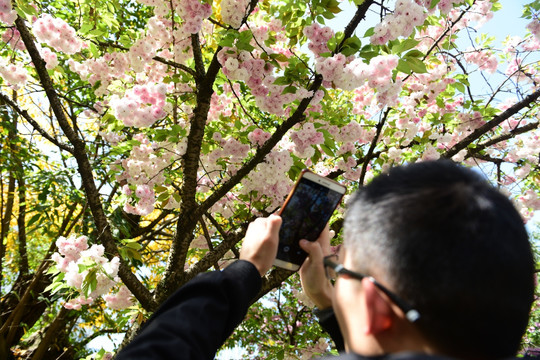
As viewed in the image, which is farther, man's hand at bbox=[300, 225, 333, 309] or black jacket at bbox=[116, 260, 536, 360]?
man's hand at bbox=[300, 225, 333, 309]

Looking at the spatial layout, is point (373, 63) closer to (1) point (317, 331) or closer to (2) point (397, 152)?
(2) point (397, 152)

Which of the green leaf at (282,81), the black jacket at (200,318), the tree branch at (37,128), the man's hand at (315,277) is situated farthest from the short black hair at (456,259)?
the tree branch at (37,128)

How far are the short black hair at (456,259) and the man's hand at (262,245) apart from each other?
0.32 metres

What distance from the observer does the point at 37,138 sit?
6879 millimetres

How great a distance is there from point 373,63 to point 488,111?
222 centimetres

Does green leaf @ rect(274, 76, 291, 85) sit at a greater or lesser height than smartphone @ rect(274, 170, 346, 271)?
greater

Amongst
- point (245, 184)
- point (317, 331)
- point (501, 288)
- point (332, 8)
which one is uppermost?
point (332, 8)

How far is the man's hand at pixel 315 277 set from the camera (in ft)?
3.84

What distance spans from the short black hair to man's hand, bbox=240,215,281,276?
32cm

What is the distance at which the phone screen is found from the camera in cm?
121

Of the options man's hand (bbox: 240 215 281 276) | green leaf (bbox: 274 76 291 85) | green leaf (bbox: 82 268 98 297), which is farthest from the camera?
green leaf (bbox: 274 76 291 85)

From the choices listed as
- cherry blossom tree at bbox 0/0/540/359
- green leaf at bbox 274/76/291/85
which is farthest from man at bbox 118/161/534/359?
green leaf at bbox 274/76/291/85

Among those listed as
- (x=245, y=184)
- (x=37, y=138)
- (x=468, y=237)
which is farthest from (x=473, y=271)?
(x=37, y=138)

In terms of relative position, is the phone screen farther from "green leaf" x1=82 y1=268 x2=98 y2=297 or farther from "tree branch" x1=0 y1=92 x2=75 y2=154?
"tree branch" x1=0 y1=92 x2=75 y2=154
